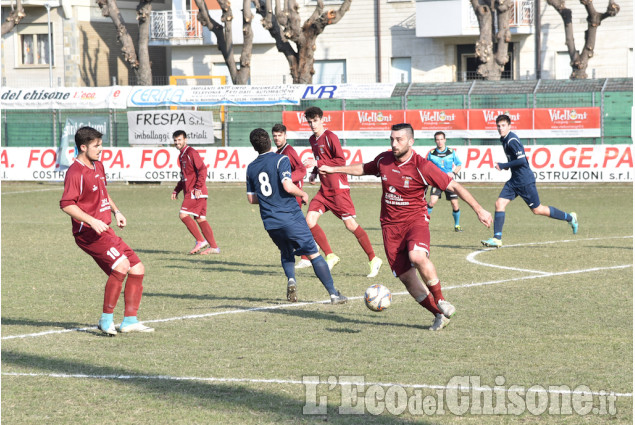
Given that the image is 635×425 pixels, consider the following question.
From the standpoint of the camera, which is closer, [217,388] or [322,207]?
[217,388]

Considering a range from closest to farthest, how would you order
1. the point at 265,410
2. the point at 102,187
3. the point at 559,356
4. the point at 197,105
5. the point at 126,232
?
the point at 265,410, the point at 559,356, the point at 102,187, the point at 126,232, the point at 197,105

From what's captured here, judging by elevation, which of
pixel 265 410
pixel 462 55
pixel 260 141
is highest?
pixel 462 55

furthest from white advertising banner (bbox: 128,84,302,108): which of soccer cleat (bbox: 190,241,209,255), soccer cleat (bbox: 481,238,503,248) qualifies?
soccer cleat (bbox: 481,238,503,248)

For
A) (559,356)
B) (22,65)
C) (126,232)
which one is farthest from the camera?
(22,65)

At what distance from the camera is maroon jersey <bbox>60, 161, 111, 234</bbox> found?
8.48m

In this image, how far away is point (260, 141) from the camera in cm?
1006

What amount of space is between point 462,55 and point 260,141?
3274cm

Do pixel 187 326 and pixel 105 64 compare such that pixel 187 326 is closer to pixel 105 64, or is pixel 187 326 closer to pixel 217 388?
pixel 217 388

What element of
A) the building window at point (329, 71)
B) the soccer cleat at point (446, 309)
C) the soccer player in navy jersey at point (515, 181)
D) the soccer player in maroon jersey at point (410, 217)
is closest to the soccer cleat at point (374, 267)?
the soccer player in navy jersey at point (515, 181)

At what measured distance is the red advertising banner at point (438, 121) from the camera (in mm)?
29125

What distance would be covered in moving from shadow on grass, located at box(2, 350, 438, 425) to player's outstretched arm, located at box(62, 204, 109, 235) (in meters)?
1.19

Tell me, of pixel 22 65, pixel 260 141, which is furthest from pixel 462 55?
pixel 260 141

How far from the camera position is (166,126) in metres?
31.4

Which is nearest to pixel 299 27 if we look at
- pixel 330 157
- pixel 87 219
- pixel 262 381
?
pixel 330 157
